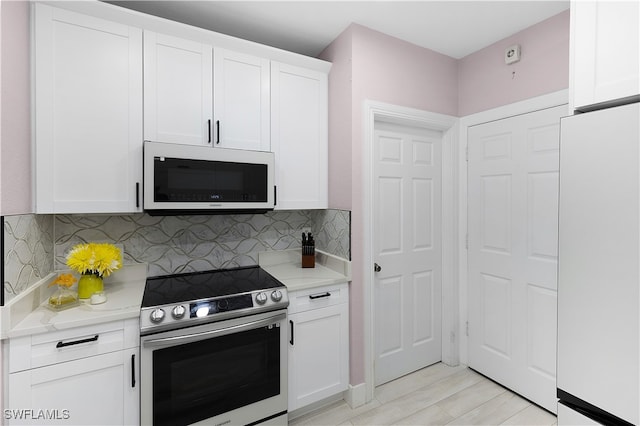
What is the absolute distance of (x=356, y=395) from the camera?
216 centimetres

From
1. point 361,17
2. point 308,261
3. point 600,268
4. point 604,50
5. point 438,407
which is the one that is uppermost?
point 361,17

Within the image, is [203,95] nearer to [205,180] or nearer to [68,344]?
[205,180]

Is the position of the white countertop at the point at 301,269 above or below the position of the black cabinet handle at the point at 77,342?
above

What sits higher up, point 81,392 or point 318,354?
point 81,392

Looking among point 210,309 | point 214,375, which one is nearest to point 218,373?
point 214,375

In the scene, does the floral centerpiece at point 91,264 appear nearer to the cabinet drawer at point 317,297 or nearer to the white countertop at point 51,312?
the white countertop at point 51,312

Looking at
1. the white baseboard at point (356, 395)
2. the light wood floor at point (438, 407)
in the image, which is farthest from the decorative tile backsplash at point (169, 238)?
the light wood floor at point (438, 407)

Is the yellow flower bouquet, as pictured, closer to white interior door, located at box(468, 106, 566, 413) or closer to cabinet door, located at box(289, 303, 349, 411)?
cabinet door, located at box(289, 303, 349, 411)

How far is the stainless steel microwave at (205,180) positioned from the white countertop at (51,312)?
1.66 ft

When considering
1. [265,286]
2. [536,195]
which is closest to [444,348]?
[536,195]

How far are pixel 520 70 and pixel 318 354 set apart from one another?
2360 millimetres

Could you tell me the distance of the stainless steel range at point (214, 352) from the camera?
5.06ft

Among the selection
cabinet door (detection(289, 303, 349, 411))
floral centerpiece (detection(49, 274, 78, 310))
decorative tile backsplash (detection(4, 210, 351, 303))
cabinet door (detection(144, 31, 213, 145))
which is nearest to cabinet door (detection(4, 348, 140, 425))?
floral centerpiece (detection(49, 274, 78, 310))

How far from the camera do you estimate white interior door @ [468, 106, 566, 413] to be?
2078 mm
